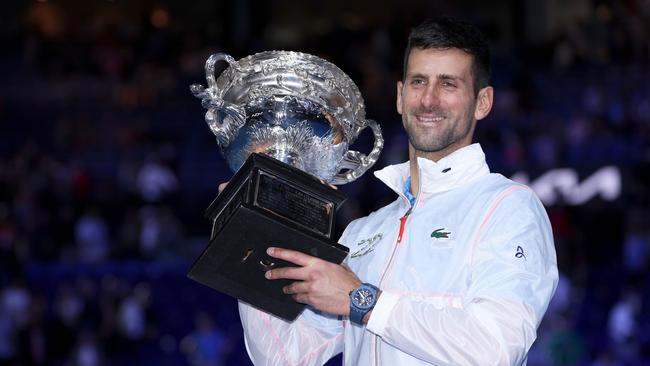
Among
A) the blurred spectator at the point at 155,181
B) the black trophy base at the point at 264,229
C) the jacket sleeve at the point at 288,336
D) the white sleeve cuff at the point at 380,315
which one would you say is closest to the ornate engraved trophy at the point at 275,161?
the black trophy base at the point at 264,229

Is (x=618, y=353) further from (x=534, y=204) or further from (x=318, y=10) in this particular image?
(x=318, y=10)

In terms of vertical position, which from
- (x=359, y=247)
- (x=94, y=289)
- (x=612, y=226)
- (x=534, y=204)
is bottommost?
(x=94, y=289)

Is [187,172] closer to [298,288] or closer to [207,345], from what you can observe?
[207,345]

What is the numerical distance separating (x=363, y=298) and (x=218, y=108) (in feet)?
2.57

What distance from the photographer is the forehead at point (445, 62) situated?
3.02 metres

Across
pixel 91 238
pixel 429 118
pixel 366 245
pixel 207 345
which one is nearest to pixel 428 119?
pixel 429 118

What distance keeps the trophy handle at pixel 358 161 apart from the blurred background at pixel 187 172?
600 cm

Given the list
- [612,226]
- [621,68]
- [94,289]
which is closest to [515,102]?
[621,68]

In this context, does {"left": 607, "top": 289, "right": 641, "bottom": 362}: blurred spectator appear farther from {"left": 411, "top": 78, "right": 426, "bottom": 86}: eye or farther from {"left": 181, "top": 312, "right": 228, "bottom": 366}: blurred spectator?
{"left": 411, "top": 78, "right": 426, "bottom": 86}: eye

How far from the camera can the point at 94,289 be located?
12.5 m

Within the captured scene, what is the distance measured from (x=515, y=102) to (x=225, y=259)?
11108 mm

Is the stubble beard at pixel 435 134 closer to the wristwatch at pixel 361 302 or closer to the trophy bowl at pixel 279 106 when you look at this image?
the trophy bowl at pixel 279 106

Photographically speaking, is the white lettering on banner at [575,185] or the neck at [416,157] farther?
the white lettering on banner at [575,185]

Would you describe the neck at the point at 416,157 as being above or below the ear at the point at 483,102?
below
